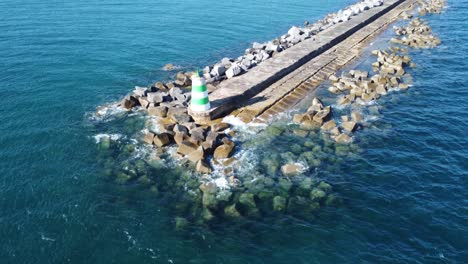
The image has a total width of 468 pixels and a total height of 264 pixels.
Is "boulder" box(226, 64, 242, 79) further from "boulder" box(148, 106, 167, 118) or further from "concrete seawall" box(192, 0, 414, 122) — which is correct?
"boulder" box(148, 106, 167, 118)

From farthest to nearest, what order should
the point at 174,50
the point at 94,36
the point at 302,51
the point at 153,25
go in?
1. the point at 153,25
2. the point at 94,36
3. the point at 174,50
4. the point at 302,51

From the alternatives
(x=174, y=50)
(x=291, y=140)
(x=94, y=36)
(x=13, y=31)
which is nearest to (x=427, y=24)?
(x=174, y=50)

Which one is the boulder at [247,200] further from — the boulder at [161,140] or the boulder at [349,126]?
the boulder at [349,126]

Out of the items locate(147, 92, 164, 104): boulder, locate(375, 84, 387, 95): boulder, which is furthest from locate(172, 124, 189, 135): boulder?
locate(375, 84, 387, 95): boulder

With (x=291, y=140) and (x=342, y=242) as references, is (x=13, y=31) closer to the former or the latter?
(x=291, y=140)

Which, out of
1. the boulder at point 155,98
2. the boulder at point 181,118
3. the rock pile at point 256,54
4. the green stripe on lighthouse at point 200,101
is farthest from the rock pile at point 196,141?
the rock pile at point 256,54
